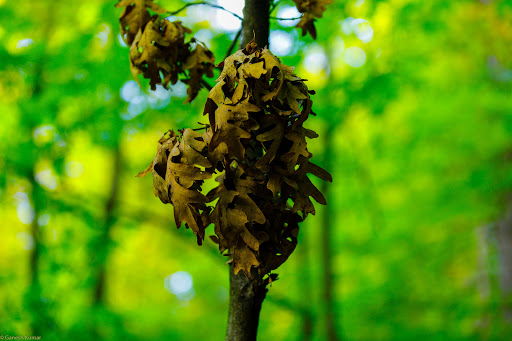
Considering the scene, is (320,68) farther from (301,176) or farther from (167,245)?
(167,245)

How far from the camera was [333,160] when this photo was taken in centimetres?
464

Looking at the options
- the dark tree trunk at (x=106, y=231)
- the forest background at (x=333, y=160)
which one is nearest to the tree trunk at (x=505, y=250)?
the forest background at (x=333, y=160)

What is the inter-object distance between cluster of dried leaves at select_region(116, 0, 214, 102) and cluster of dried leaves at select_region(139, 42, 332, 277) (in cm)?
46

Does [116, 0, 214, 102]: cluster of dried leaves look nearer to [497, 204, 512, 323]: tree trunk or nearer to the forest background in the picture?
the forest background

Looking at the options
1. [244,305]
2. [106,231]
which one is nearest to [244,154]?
[244,305]

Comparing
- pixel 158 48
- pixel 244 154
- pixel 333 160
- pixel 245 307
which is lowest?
pixel 245 307

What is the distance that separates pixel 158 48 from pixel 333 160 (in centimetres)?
348

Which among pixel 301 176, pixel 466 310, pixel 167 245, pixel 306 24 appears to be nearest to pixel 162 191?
pixel 301 176

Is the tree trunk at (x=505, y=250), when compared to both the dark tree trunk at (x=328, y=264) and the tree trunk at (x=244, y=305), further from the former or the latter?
the tree trunk at (x=244, y=305)

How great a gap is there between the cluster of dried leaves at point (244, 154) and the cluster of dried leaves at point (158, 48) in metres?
0.46

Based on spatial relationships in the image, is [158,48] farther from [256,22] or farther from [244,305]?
[244,305]

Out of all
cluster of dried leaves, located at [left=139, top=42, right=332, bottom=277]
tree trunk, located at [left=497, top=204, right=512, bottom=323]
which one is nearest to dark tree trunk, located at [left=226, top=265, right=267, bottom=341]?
cluster of dried leaves, located at [left=139, top=42, right=332, bottom=277]

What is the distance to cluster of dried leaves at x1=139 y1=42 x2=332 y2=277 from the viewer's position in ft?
3.38

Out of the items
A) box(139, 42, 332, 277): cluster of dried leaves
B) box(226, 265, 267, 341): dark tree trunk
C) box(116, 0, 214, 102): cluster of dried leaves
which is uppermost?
box(116, 0, 214, 102): cluster of dried leaves
